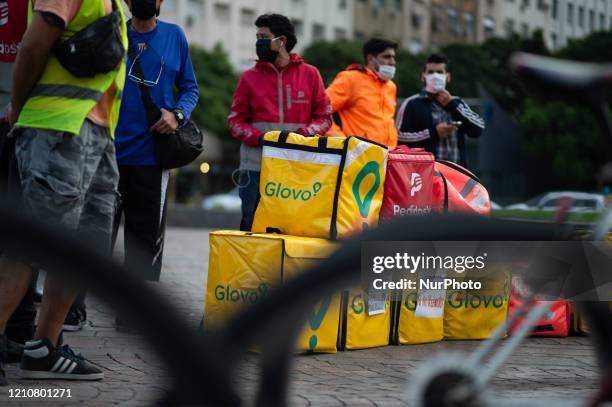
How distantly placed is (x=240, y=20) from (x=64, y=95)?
56.3 m

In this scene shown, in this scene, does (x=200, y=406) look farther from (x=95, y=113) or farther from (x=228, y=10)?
Answer: (x=228, y=10)

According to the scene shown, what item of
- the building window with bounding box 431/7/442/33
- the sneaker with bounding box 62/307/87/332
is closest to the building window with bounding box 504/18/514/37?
the building window with bounding box 431/7/442/33

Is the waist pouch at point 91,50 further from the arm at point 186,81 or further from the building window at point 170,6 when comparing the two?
the building window at point 170,6

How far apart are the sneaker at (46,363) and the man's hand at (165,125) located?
180cm

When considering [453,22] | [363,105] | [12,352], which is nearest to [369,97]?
[363,105]

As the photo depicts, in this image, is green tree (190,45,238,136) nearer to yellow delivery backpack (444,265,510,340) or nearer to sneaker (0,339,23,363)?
yellow delivery backpack (444,265,510,340)

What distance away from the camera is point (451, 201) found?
5617mm

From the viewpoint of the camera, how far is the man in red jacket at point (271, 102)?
6.15m

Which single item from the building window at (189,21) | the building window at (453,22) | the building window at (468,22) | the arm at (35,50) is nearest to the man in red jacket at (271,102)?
the arm at (35,50)

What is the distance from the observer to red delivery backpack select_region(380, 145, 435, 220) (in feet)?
17.7

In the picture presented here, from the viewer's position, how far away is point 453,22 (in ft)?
223

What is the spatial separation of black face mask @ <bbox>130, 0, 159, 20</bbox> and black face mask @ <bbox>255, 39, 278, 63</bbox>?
0.94m

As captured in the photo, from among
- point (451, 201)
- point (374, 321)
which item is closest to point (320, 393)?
point (374, 321)

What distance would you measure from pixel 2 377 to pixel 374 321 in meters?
2.22
